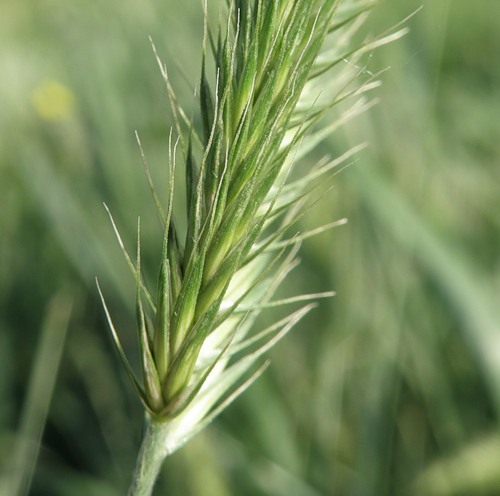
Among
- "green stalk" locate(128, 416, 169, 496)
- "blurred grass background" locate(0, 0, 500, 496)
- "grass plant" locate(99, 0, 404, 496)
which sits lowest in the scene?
"blurred grass background" locate(0, 0, 500, 496)

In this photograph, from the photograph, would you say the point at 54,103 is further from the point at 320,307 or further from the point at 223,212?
the point at 223,212

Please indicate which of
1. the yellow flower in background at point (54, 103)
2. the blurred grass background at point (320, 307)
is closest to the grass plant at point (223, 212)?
the blurred grass background at point (320, 307)

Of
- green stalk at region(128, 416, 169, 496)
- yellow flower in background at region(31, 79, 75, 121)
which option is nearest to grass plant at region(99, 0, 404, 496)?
green stalk at region(128, 416, 169, 496)

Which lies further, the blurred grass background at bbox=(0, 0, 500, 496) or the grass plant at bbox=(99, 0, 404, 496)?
the blurred grass background at bbox=(0, 0, 500, 496)

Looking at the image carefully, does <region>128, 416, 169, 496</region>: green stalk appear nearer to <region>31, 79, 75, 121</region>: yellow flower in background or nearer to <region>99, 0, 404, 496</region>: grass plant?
<region>99, 0, 404, 496</region>: grass plant

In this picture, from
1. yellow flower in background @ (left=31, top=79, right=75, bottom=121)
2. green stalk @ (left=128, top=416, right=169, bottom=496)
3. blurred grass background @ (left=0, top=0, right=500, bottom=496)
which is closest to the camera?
green stalk @ (left=128, top=416, right=169, bottom=496)

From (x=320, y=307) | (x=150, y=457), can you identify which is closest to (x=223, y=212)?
(x=150, y=457)

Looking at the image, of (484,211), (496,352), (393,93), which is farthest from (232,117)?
(393,93)
